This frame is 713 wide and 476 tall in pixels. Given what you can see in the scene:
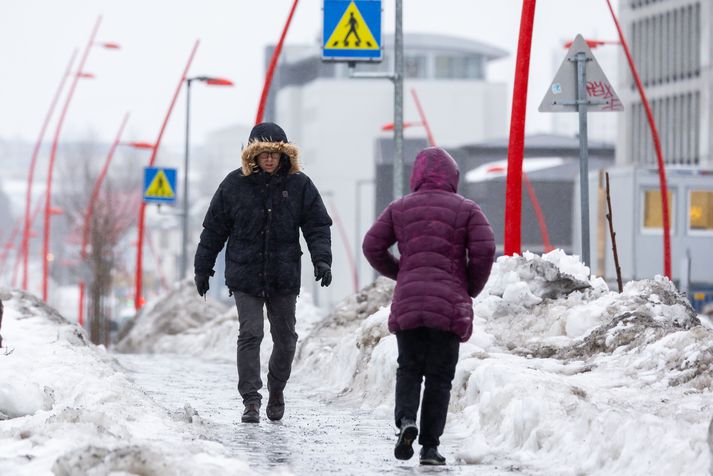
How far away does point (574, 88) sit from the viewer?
1554 cm

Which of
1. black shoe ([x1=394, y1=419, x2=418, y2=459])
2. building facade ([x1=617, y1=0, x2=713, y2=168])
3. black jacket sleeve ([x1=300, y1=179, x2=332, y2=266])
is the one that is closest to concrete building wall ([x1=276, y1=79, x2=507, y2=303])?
building facade ([x1=617, y1=0, x2=713, y2=168])

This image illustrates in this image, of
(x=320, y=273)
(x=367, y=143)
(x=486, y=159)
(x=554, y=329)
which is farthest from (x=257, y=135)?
(x=367, y=143)

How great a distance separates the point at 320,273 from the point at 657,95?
7474 cm

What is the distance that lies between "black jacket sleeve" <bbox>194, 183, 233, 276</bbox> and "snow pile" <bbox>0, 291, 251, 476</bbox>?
910mm

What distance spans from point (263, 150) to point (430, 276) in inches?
93.1

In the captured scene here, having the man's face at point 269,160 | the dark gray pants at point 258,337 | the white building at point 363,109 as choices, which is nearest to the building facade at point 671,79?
the white building at point 363,109

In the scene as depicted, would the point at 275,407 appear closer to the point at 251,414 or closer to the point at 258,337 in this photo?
the point at 251,414

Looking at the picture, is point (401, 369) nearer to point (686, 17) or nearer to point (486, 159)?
point (686, 17)

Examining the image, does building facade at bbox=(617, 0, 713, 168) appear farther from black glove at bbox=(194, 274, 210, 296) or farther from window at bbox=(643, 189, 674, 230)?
black glove at bbox=(194, 274, 210, 296)

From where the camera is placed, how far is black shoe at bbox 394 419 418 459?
27.8ft

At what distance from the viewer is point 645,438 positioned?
7.82 meters

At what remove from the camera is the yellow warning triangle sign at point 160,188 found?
36.9 m

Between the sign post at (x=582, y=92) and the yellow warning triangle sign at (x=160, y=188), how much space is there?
22.0m

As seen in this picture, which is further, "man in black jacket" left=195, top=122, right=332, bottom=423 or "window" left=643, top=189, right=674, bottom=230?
"window" left=643, top=189, right=674, bottom=230
